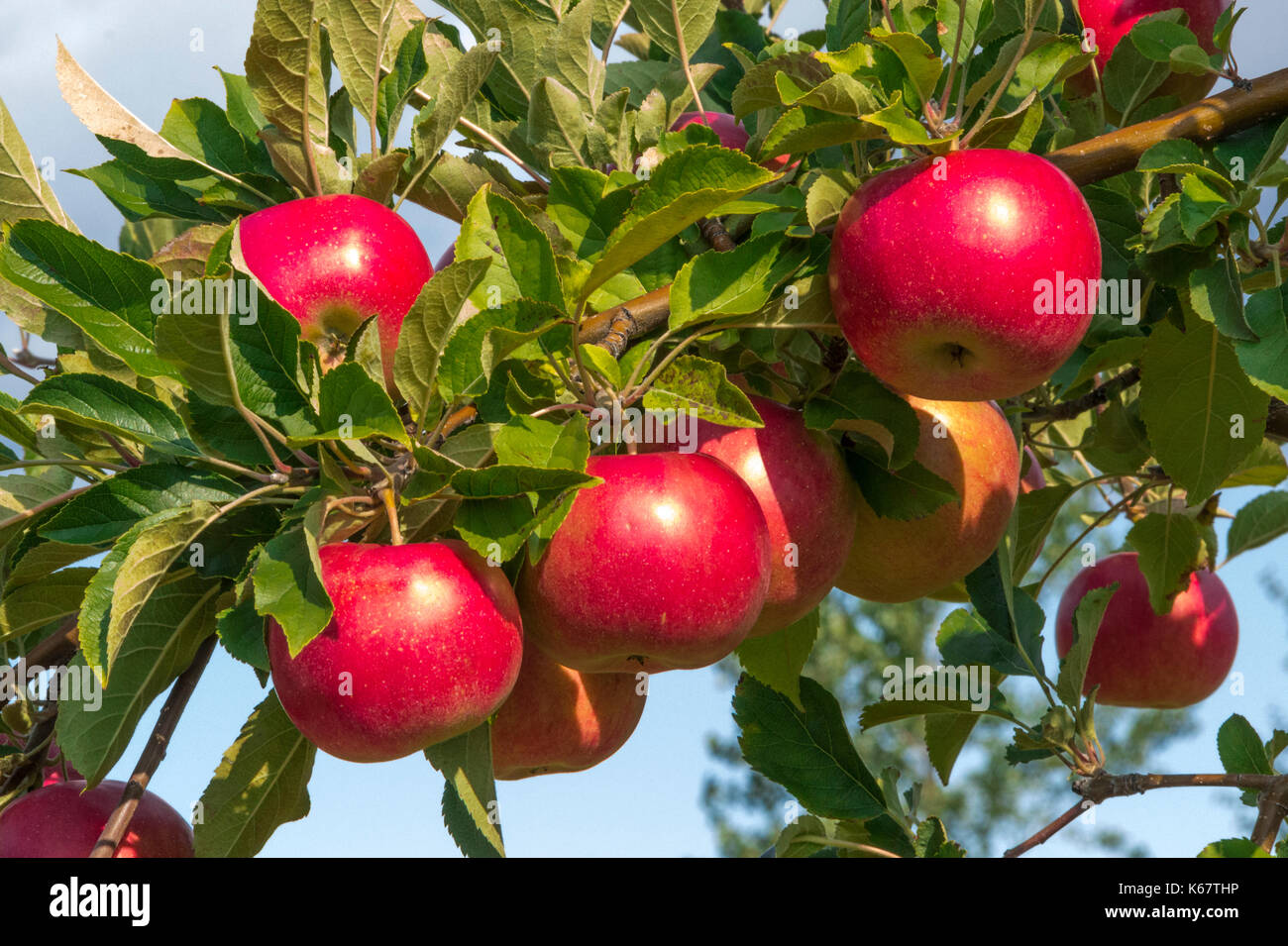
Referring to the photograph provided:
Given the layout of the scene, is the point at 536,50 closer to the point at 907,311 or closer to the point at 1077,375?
the point at 907,311

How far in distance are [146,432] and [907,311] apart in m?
0.65

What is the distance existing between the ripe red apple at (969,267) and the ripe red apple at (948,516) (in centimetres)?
29

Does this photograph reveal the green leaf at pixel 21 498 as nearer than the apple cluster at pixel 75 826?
Yes

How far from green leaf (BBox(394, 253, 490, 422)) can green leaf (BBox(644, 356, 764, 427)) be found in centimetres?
19

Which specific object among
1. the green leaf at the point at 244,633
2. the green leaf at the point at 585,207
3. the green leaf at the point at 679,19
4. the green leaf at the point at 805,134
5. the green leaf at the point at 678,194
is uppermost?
the green leaf at the point at 679,19

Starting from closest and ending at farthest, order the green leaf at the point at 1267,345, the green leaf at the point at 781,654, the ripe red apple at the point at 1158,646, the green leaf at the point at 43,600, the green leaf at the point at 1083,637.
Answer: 1. the green leaf at the point at 1267,345
2. the green leaf at the point at 43,600
3. the green leaf at the point at 781,654
4. the green leaf at the point at 1083,637
5. the ripe red apple at the point at 1158,646

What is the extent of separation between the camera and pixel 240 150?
1252 millimetres

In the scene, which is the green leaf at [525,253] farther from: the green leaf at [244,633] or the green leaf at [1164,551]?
the green leaf at [1164,551]

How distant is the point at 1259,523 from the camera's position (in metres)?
2.15

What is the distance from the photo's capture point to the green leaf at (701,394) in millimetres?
984

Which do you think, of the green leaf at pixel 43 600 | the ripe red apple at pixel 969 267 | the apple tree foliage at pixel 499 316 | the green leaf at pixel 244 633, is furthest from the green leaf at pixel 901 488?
the green leaf at pixel 43 600

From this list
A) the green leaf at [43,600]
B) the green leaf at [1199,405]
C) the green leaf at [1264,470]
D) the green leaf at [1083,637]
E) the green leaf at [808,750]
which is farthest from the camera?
the green leaf at [1264,470]

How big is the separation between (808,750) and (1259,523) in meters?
1.14

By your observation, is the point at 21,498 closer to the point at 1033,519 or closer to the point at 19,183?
the point at 19,183
